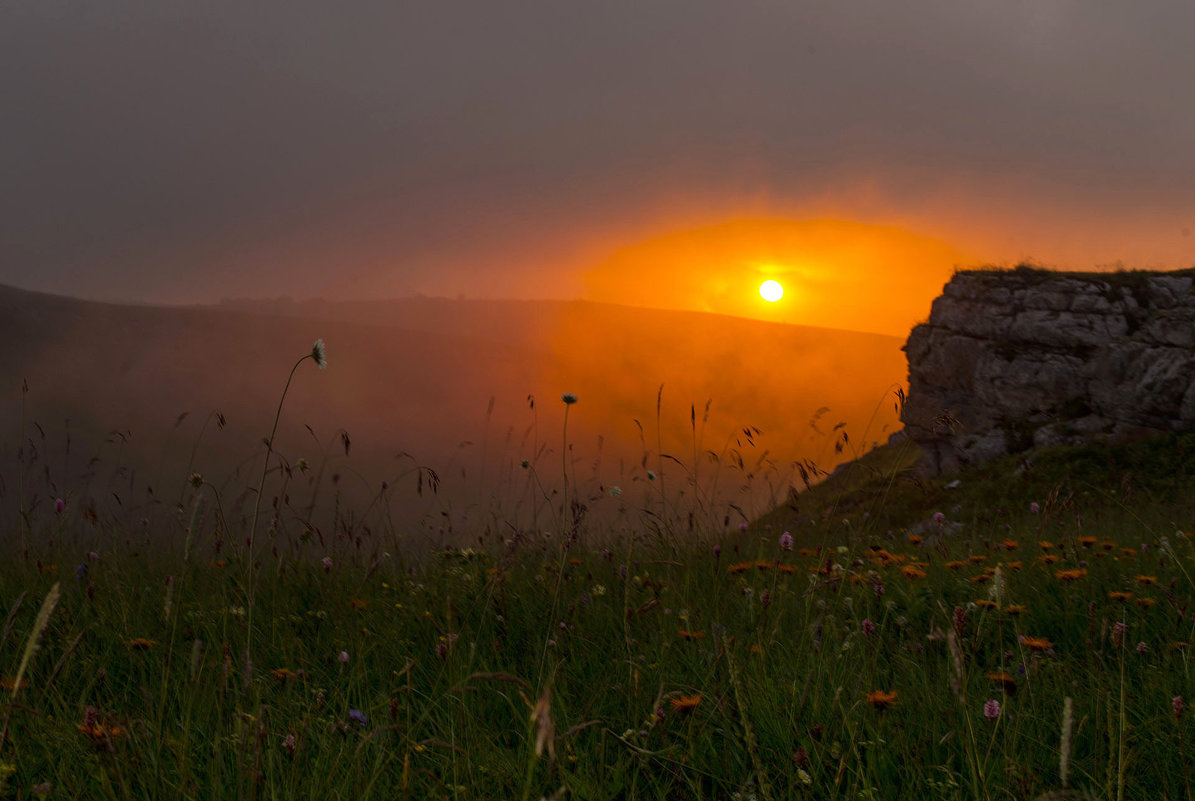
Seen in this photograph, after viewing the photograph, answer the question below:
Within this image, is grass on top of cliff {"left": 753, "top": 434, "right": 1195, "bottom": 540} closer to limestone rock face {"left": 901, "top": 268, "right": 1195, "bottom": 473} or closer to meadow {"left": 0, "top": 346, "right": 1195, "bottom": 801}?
limestone rock face {"left": 901, "top": 268, "right": 1195, "bottom": 473}

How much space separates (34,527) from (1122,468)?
18227 mm

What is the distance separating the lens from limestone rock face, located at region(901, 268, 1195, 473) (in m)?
17.2

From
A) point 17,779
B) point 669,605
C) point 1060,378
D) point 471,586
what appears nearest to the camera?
point 17,779

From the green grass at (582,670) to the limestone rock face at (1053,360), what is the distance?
1363cm

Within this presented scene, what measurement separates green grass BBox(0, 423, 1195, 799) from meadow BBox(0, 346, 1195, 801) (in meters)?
0.02

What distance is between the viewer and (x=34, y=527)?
198 inches

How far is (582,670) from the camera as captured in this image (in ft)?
9.52

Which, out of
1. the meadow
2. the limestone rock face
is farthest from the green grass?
the limestone rock face

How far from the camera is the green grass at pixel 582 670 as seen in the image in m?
1.97

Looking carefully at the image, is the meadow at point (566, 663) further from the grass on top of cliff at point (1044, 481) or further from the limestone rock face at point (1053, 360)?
the limestone rock face at point (1053, 360)

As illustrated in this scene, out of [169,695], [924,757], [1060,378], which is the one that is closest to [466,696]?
[169,695]

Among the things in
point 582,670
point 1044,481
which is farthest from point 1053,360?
point 582,670

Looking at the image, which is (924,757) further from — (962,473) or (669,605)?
(962,473)

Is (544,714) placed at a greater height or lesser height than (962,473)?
greater
